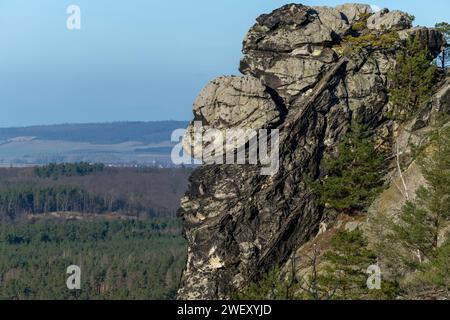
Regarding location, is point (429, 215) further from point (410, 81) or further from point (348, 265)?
point (410, 81)

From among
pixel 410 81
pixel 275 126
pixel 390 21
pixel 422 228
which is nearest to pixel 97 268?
pixel 390 21

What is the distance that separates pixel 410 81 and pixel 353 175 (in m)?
6.73

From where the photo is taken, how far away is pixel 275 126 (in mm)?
55094

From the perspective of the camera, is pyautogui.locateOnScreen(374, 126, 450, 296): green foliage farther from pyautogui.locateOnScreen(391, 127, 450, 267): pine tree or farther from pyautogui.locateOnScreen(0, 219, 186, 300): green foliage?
pyautogui.locateOnScreen(0, 219, 186, 300): green foliage

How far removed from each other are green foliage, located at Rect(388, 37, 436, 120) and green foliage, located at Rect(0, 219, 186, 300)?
212ft

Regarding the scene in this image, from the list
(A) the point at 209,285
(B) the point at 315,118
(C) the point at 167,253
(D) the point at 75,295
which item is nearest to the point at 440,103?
(B) the point at 315,118

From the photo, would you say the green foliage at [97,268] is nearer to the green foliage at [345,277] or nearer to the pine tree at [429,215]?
the green foliage at [345,277]

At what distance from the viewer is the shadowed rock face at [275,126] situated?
2112 inches

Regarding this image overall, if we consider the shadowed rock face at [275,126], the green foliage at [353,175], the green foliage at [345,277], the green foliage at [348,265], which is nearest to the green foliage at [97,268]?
the shadowed rock face at [275,126]

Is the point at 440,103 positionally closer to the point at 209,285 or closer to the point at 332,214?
the point at 332,214

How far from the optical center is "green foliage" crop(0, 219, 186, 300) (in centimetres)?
13462

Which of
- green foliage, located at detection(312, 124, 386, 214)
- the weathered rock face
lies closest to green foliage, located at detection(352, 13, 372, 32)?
the weathered rock face

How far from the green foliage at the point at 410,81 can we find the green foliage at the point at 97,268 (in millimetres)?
64685

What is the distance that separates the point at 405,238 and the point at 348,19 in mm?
18954
